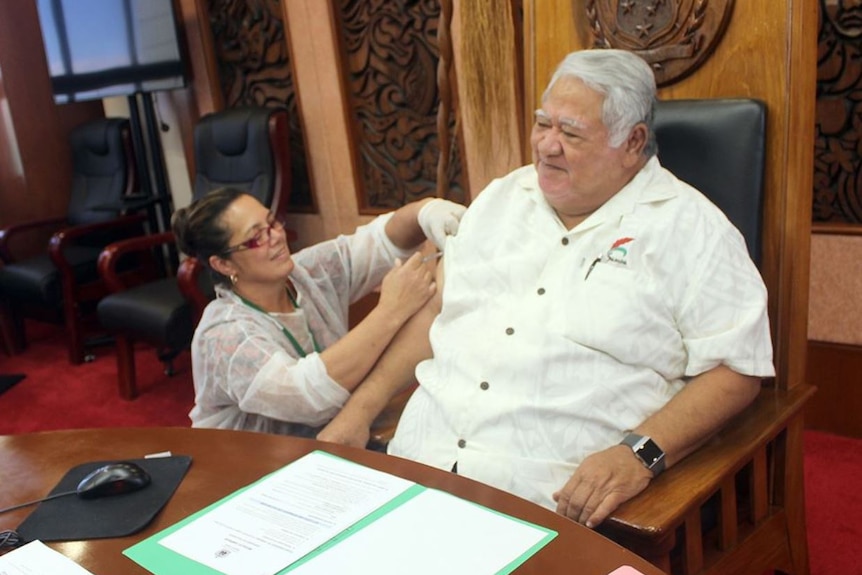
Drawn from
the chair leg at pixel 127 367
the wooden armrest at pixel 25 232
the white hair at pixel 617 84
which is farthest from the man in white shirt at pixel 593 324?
the wooden armrest at pixel 25 232

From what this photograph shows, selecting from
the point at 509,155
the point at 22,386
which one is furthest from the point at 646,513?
the point at 22,386

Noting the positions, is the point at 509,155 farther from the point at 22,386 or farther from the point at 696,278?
the point at 22,386

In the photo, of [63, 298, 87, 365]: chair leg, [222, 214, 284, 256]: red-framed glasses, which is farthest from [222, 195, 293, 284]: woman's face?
[63, 298, 87, 365]: chair leg

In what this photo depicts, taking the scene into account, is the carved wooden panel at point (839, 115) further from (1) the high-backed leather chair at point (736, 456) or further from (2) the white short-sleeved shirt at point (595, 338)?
(2) the white short-sleeved shirt at point (595, 338)

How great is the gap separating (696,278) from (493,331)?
14.9 inches

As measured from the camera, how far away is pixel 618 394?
1.38 metres

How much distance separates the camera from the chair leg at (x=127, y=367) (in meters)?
3.42

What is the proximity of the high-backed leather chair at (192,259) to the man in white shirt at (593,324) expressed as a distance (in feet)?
5.78

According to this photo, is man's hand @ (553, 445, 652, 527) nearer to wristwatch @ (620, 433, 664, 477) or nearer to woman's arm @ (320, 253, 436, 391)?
wristwatch @ (620, 433, 664, 477)

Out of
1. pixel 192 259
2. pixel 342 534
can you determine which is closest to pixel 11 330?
pixel 192 259

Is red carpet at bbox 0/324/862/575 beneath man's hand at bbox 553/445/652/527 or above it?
beneath

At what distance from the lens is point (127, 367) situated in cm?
342

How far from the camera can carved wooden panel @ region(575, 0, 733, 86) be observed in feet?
5.27

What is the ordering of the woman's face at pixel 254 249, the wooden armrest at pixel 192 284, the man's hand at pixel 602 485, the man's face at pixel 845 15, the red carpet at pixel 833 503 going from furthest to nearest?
the wooden armrest at pixel 192 284 < the man's face at pixel 845 15 < the red carpet at pixel 833 503 < the woman's face at pixel 254 249 < the man's hand at pixel 602 485
